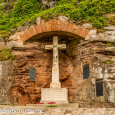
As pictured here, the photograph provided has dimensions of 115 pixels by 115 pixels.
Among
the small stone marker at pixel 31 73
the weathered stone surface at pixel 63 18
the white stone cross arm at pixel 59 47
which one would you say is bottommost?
the small stone marker at pixel 31 73

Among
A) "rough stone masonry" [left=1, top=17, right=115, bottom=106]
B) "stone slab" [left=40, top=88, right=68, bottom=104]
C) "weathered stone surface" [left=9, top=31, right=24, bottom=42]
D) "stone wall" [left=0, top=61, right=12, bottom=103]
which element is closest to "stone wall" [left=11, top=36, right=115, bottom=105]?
"rough stone masonry" [left=1, top=17, right=115, bottom=106]

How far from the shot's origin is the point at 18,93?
12.0 metres

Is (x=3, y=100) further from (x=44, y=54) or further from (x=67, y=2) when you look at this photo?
(x=67, y=2)

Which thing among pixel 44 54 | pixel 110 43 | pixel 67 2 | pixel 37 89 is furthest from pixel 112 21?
pixel 37 89

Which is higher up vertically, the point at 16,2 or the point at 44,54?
the point at 16,2

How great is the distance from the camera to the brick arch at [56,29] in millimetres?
11953

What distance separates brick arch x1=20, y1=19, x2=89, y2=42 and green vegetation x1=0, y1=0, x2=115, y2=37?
1.53ft

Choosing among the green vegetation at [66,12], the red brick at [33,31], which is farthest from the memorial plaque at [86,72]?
the red brick at [33,31]

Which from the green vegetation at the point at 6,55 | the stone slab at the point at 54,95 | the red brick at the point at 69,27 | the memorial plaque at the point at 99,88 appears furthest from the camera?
the green vegetation at the point at 6,55

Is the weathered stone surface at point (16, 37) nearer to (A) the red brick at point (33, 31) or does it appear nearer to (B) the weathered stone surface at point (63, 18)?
Result: (A) the red brick at point (33, 31)

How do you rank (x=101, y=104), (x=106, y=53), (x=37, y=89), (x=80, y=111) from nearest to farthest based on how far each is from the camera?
(x=80, y=111)
(x=101, y=104)
(x=106, y=53)
(x=37, y=89)

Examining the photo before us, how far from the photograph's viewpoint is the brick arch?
12.0 meters

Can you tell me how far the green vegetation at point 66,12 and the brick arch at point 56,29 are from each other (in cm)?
46

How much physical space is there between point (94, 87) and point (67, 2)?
525 centimetres
